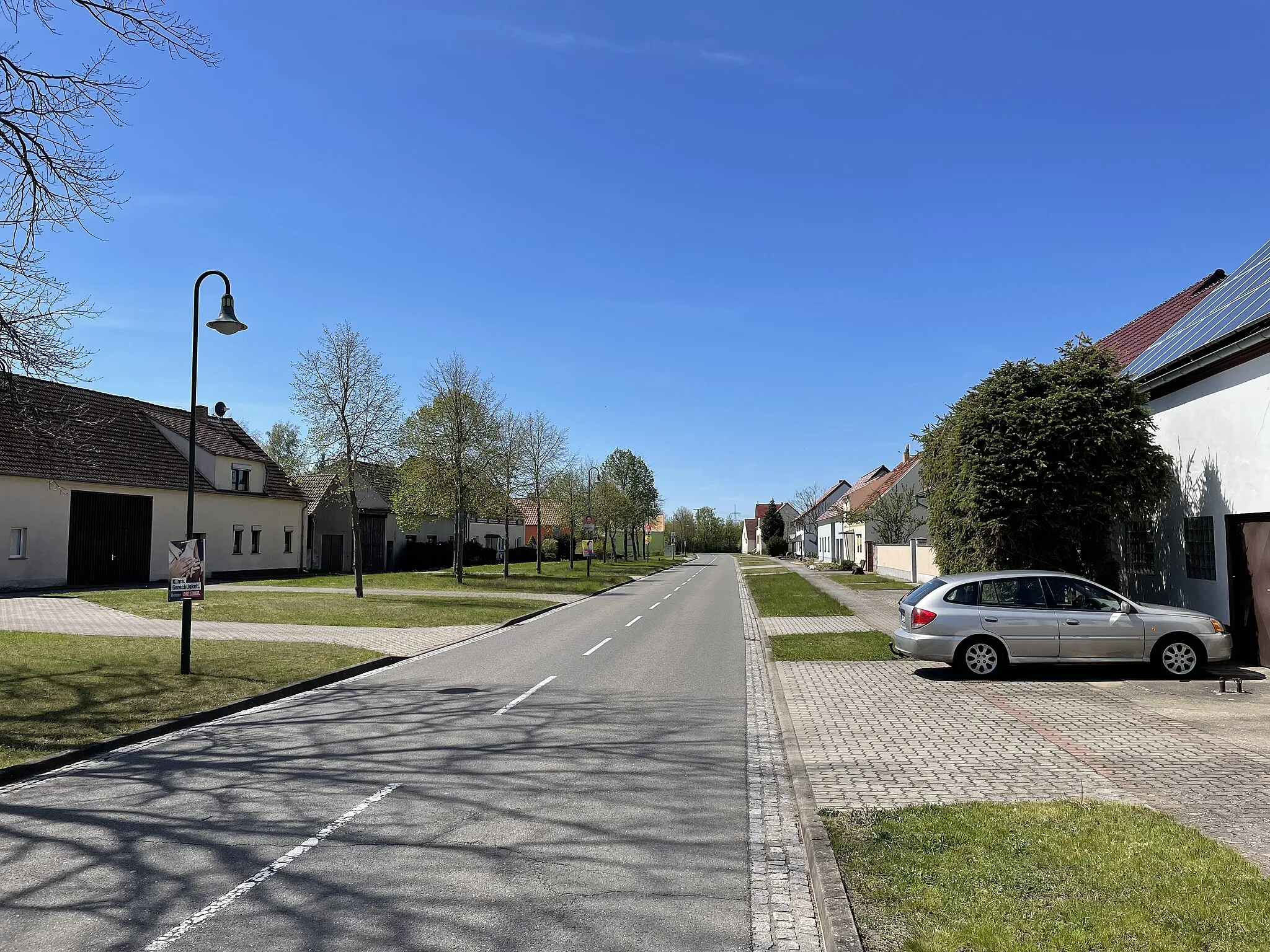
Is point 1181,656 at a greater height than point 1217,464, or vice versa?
point 1217,464

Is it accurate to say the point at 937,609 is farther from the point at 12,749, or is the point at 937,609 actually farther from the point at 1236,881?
the point at 12,749

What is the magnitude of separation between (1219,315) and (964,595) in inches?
288

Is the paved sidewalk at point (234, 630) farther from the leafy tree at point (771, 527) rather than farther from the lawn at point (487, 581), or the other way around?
the leafy tree at point (771, 527)

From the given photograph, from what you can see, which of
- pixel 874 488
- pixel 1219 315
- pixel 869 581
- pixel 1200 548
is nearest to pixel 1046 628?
pixel 1200 548

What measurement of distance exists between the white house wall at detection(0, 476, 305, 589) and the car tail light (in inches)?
760

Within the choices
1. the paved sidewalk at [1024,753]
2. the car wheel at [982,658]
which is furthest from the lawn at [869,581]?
the paved sidewalk at [1024,753]

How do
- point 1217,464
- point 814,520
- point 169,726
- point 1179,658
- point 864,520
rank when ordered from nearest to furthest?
point 169,726, point 1179,658, point 1217,464, point 864,520, point 814,520

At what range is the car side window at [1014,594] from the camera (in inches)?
483

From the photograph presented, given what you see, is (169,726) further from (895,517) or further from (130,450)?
(895,517)

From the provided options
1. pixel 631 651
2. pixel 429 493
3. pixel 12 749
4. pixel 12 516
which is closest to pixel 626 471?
pixel 429 493

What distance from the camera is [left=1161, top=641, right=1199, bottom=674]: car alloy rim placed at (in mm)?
11844

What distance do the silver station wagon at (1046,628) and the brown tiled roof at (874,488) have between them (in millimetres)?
39987

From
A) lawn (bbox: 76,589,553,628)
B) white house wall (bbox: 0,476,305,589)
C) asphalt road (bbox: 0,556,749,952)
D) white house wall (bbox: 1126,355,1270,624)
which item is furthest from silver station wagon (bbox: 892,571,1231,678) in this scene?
white house wall (bbox: 0,476,305,589)

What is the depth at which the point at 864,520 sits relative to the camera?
178 ft
